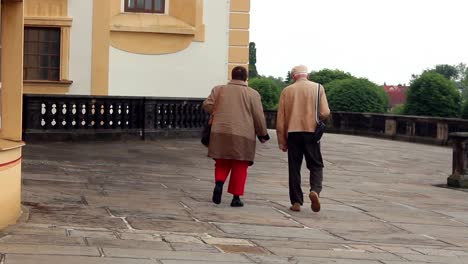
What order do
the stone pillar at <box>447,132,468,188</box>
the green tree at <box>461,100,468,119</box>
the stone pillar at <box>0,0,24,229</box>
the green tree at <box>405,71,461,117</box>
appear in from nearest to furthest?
the stone pillar at <box>0,0,24,229</box> < the stone pillar at <box>447,132,468,188</box> < the green tree at <box>461,100,468,119</box> < the green tree at <box>405,71,461,117</box>

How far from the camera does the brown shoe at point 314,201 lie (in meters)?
11.2

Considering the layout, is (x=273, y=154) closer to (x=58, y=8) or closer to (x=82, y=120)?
(x=82, y=120)

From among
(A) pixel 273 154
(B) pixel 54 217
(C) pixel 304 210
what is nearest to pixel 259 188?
(C) pixel 304 210

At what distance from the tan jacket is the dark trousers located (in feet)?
0.34

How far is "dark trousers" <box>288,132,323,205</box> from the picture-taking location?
36.9 ft

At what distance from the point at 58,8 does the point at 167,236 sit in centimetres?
1636

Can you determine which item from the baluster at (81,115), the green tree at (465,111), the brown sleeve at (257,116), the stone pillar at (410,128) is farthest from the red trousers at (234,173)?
the green tree at (465,111)

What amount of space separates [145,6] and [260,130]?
47.9 feet

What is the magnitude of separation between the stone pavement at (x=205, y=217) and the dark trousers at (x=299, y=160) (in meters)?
0.32

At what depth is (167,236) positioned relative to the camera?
29.1 feet

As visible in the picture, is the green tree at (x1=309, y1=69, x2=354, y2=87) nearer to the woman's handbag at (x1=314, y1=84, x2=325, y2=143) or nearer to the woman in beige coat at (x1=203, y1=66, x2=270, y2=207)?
the woman in beige coat at (x1=203, y1=66, x2=270, y2=207)

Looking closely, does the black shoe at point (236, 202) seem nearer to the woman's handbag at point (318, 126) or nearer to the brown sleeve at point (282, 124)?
the brown sleeve at point (282, 124)

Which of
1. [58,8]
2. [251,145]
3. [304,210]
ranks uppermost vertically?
[58,8]

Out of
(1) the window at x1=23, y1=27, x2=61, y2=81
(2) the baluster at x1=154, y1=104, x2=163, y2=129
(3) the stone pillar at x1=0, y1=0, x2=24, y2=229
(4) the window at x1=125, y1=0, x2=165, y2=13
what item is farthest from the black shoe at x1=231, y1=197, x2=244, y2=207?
(4) the window at x1=125, y1=0, x2=165, y2=13
